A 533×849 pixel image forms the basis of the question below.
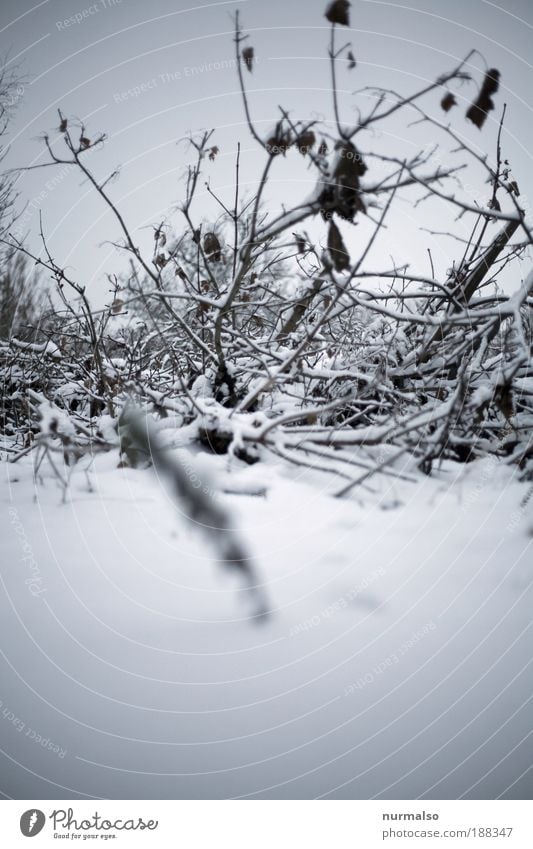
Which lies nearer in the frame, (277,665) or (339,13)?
(277,665)

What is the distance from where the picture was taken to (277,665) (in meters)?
0.86

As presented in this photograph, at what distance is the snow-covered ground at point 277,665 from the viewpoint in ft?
2.60

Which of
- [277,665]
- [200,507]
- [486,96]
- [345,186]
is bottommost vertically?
[277,665]

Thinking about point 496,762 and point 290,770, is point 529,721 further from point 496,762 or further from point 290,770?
point 290,770

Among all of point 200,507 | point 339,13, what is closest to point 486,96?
point 339,13

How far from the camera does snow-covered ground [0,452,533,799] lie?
2.60 feet

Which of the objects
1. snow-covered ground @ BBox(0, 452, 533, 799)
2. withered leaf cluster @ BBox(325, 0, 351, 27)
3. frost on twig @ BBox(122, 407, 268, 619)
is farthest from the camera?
withered leaf cluster @ BBox(325, 0, 351, 27)

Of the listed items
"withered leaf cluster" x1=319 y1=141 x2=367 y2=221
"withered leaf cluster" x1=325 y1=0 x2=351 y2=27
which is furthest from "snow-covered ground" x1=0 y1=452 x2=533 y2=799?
"withered leaf cluster" x1=325 y1=0 x2=351 y2=27

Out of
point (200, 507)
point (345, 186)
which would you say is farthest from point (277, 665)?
point (345, 186)

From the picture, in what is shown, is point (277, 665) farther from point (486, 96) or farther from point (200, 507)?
point (486, 96)

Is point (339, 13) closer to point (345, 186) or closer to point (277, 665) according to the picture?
point (345, 186)

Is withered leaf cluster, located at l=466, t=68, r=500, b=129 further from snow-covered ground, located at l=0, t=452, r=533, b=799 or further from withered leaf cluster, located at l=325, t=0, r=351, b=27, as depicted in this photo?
snow-covered ground, located at l=0, t=452, r=533, b=799

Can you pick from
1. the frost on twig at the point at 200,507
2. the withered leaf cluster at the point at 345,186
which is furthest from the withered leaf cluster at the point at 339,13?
the frost on twig at the point at 200,507

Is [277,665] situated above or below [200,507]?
below
